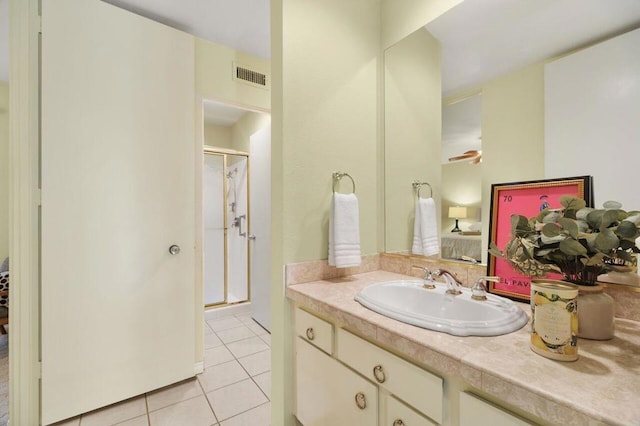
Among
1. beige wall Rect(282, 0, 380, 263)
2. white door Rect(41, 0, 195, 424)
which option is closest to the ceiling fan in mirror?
beige wall Rect(282, 0, 380, 263)

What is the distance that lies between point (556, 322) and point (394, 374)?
435 mm

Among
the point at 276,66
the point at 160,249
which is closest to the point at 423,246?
the point at 276,66

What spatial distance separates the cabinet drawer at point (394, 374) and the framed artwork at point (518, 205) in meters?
0.47

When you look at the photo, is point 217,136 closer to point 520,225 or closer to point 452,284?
point 452,284

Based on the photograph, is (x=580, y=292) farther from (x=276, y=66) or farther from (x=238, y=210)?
(x=238, y=210)

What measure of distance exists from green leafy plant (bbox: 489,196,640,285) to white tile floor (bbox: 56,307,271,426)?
5.18 ft

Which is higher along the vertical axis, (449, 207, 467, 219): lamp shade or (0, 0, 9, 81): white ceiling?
(0, 0, 9, 81): white ceiling

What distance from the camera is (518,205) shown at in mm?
1045

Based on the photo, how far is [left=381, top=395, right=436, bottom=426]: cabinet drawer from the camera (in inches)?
29.9

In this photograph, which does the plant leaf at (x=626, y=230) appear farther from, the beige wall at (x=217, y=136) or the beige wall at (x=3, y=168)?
the beige wall at (x=3, y=168)

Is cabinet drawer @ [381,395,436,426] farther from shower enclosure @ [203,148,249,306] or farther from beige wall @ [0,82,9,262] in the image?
beige wall @ [0,82,9,262]

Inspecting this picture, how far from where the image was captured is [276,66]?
1.29 meters

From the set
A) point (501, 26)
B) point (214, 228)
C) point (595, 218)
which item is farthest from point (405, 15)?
point (214, 228)

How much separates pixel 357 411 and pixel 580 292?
2.48 feet
